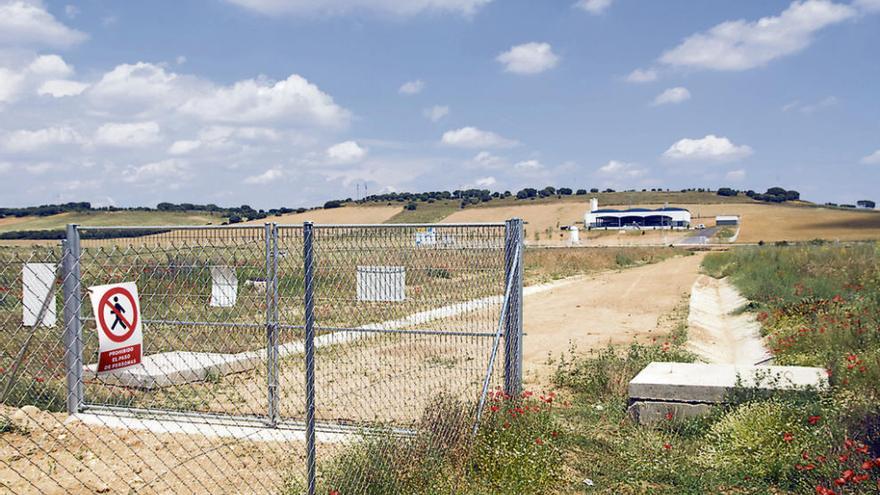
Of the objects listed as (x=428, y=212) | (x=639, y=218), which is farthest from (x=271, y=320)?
(x=428, y=212)

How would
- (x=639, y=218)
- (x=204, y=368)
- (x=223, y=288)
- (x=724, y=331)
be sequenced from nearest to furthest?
(x=223, y=288)
(x=204, y=368)
(x=724, y=331)
(x=639, y=218)

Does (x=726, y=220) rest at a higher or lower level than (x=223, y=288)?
lower

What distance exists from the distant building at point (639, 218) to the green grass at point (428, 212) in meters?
21.0

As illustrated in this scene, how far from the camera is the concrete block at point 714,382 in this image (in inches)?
293

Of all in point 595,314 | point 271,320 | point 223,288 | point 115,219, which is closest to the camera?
point 223,288

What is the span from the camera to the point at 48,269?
6570mm

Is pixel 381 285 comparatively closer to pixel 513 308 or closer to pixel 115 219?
pixel 513 308

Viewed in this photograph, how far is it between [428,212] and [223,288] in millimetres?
109060

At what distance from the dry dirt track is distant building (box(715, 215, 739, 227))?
67.2m

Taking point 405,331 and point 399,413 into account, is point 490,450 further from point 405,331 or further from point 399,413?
point 399,413

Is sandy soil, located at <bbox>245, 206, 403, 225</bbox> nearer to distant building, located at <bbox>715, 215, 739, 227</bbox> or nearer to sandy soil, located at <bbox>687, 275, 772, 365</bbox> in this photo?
distant building, located at <bbox>715, 215, 739, 227</bbox>

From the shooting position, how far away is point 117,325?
472 cm

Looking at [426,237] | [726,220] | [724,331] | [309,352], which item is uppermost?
[426,237]

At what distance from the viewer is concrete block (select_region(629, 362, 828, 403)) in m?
7.45
